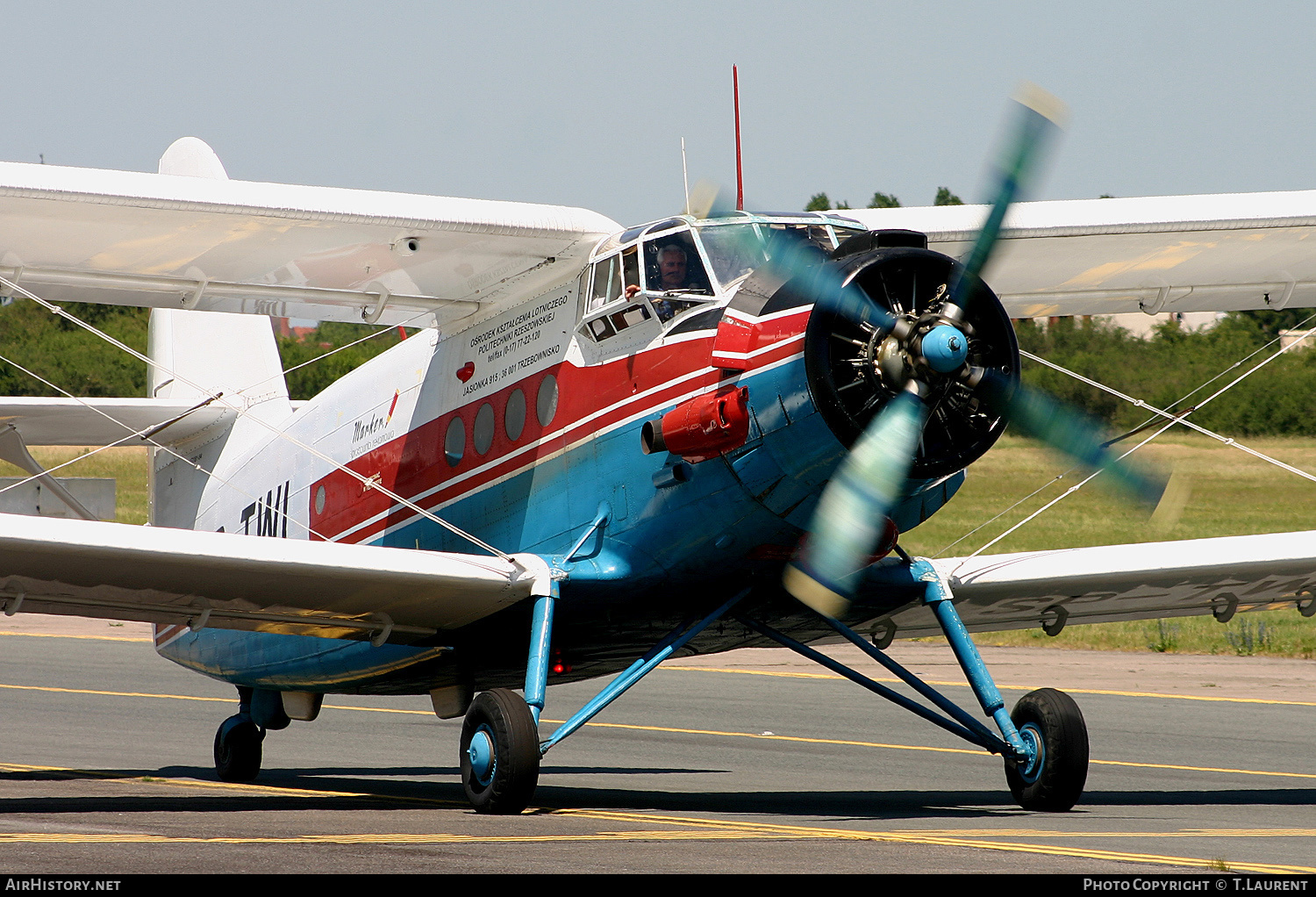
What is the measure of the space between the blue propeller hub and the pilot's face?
76.1 inches

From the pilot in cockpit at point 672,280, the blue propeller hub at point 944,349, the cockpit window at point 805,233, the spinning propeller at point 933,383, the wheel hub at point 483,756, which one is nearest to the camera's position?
the blue propeller hub at point 944,349

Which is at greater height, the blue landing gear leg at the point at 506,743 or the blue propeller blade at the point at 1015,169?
the blue propeller blade at the point at 1015,169

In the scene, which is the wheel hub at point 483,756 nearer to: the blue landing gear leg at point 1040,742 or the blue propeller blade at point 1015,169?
the blue landing gear leg at point 1040,742

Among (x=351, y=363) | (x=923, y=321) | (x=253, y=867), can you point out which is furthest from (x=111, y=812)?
(x=351, y=363)

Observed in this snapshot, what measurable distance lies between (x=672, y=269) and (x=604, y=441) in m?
1.26

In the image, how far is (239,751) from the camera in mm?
14820

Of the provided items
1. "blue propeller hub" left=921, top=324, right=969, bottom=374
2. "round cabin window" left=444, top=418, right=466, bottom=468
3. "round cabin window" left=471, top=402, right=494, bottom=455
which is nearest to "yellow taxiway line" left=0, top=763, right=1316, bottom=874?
"blue propeller hub" left=921, top=324, right=969, bottom=374

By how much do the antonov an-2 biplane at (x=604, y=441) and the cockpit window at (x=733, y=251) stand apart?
0.02 m

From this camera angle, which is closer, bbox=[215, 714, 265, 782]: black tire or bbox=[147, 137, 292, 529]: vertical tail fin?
bbox=[215, 714, 265, 782]: black tire

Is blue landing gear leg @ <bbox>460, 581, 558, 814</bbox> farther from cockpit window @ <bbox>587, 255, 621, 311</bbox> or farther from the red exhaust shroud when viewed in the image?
cockpit window @ <bbox>587, 255, 621, 311</bbox>

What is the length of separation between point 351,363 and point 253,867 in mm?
67998

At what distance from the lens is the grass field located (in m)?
31.6

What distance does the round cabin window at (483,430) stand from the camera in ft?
39.5

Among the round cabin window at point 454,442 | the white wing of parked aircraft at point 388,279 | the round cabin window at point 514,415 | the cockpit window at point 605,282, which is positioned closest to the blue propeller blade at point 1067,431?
the white wing of parked aircraft at point 388,279
